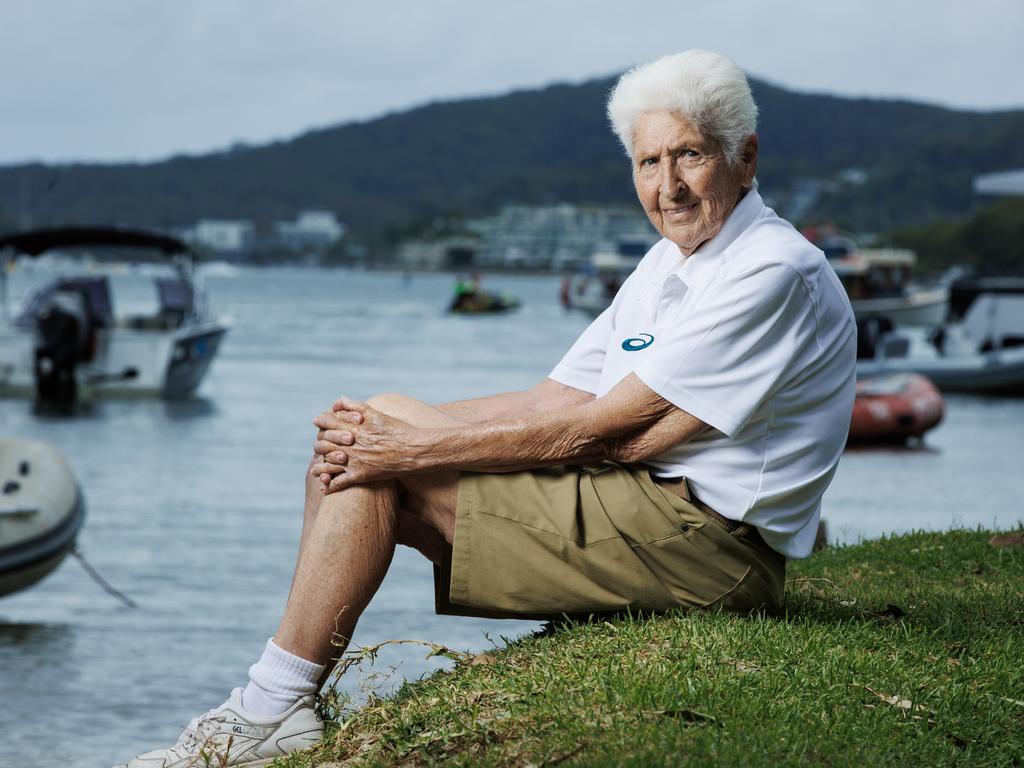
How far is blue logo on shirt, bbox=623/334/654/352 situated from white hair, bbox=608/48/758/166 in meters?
0.47

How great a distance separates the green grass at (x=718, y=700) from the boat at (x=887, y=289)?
4428cm

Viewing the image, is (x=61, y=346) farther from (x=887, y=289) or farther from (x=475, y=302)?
(x=475, y=302)

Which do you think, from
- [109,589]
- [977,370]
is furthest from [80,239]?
[977,370]

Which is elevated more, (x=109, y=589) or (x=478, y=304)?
(x=109, y=589)

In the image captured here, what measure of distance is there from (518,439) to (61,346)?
23877mm

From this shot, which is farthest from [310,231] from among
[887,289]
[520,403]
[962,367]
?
[520,403]

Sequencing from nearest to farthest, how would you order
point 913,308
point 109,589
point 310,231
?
point 109,589
point 913,308
point 310,231

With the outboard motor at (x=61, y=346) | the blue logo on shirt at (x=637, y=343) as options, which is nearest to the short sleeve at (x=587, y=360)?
the blue logo on shirt at (x=637, y=343)

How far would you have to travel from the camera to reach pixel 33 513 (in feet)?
32.6

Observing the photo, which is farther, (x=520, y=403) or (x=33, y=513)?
(x=33, y=513)

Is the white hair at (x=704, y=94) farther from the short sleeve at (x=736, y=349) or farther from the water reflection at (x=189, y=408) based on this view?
the water reflection at (x=189, y=408)

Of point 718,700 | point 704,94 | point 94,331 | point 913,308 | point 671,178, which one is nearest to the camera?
point 718,700

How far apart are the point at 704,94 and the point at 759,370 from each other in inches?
25.5

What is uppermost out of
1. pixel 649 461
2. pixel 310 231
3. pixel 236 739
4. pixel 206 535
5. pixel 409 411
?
pixel 409 411
